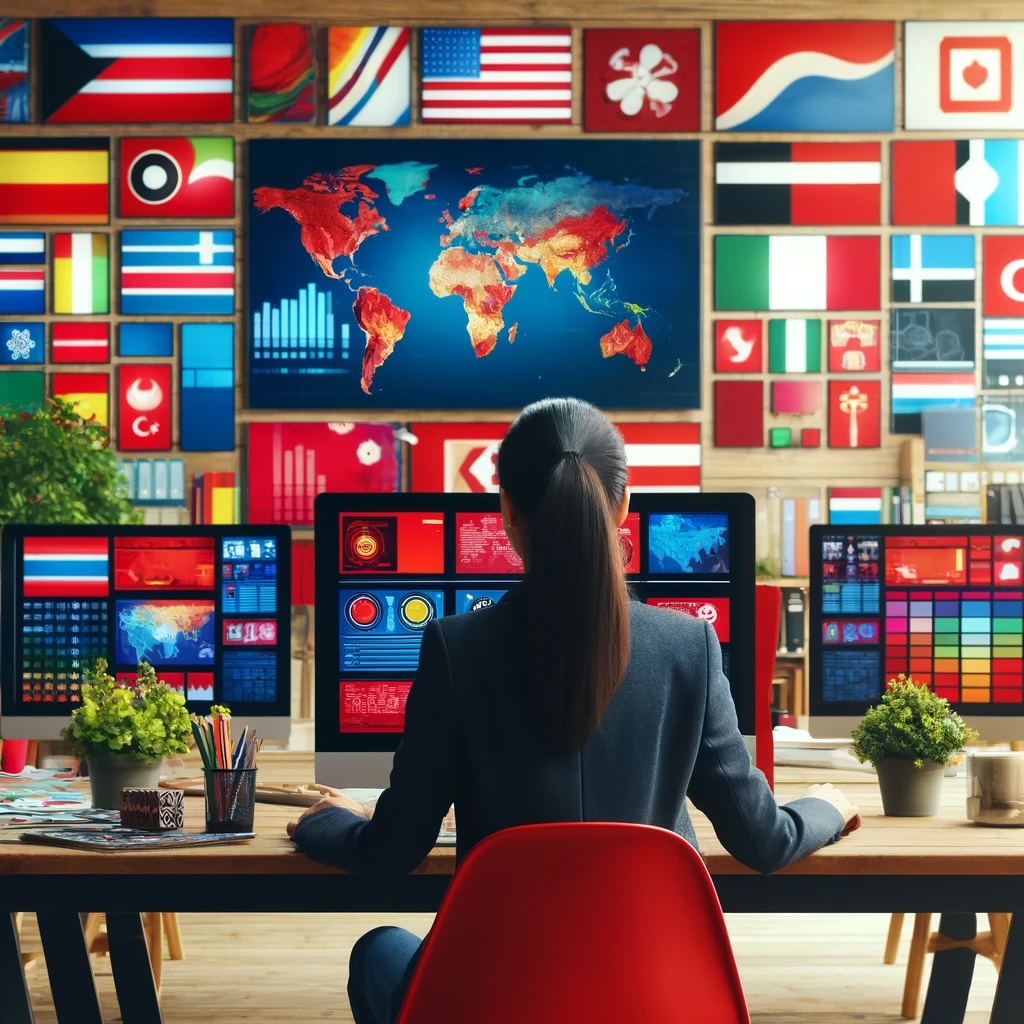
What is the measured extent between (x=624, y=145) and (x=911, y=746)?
4.72 m

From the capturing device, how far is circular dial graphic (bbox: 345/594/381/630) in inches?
78.8

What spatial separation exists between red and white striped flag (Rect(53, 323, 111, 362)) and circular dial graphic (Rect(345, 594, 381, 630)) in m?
4.58

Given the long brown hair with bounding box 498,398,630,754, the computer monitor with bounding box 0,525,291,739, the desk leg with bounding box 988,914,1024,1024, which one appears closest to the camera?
the long brown hair with bounding box 498,398,630,754

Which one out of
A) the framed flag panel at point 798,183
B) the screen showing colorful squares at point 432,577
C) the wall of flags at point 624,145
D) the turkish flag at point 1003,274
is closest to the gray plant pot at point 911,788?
the screen showing colorful squares at point 432,577

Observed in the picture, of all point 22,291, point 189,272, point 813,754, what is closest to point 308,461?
point 189,272

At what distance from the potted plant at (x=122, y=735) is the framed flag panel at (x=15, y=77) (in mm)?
5036

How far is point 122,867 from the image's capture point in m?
1.57

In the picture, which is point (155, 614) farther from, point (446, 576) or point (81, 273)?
point (81, 273)

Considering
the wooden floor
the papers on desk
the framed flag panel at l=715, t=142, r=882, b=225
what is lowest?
the wooden floor

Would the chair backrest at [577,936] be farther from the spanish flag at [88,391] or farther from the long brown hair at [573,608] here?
the spanish flag at [88,391]

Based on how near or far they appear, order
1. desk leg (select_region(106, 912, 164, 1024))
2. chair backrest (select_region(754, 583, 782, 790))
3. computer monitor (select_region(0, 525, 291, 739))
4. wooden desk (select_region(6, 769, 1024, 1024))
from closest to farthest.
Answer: wooden desk (select_region(6, 769, 1024, 1024)) < chair backrest (select_region(754, 583, 782, 790)) < computer monitor (select_region(0, 525, 291, 739)) < desk leg (select_region(106, 912, 164, 1024))

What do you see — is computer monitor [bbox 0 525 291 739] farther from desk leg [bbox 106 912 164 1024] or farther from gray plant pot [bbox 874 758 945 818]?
gray plant pot [bbox 874 758 945 818]

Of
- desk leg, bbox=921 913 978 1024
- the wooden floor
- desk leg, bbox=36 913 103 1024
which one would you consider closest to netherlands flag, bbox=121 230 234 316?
the wooden floor

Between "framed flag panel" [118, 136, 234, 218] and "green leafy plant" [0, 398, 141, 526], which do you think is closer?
"green leafy plant" [0, 398, 141, 526]
